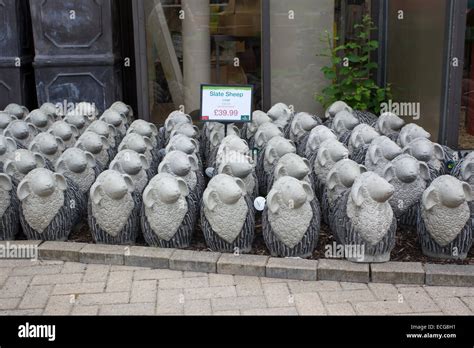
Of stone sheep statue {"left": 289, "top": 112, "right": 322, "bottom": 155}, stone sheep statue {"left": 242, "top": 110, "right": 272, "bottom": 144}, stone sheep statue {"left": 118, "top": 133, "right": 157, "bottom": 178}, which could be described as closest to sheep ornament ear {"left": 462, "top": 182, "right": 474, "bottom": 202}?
stone sheep statue {"left": 289, "top": 112, "right": 322, "bottom": 155}

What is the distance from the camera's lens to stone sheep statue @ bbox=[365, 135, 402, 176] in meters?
5.18

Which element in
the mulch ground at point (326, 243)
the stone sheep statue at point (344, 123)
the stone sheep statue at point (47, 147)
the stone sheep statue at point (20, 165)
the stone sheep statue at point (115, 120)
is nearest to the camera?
the mulch ground at point (326, 243)

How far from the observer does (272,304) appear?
13.3 ft

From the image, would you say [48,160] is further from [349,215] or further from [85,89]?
[349,215]

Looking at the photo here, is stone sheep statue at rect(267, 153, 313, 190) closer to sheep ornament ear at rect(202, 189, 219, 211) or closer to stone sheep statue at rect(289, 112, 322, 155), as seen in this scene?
sheep ornament ear at rect(202, 189, 219, 211)

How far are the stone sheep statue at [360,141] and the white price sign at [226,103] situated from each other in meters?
1.04

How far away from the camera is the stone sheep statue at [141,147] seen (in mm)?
5660

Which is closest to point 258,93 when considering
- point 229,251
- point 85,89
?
point 85,89

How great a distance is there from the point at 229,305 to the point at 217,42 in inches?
192

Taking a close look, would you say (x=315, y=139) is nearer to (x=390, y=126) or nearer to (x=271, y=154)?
(x=271, y=154)

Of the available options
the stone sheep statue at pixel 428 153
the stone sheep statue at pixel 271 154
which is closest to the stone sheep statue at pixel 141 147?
the stone sheep statue at pixel 271 154

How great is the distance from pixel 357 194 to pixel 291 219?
0.52 meters

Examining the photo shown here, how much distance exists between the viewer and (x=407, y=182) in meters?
4.88

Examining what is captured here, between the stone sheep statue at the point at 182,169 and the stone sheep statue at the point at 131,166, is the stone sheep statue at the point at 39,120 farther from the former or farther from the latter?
the stone sheep statue at the point at 182,169
